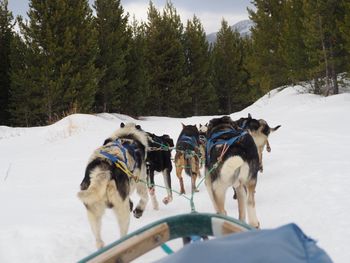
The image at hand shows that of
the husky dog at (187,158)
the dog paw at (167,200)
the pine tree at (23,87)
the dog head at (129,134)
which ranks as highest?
the pine tree at (23,87)

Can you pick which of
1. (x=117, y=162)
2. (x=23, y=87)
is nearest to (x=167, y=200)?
(x=117, y=162)

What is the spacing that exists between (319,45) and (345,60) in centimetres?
153

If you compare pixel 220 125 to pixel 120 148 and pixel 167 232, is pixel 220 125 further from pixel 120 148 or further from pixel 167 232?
pixel 167 232

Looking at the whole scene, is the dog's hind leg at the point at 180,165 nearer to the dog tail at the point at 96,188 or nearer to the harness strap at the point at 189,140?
the harness strap at the point at 189,140

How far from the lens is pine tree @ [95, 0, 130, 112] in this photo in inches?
907

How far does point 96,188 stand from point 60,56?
57.1 ft

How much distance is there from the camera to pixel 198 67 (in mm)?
30141

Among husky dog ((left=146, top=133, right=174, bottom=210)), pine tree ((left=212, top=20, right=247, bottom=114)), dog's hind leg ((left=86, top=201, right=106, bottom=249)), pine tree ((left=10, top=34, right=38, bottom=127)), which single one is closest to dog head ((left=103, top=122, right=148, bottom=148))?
husky dog ((left=146, top=133, right=174, bottom=210))

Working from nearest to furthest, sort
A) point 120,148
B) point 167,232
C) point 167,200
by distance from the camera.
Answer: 1. point 167,232
2. point 120,148
3. point 167,200

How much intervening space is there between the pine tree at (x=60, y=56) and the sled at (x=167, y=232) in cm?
1743

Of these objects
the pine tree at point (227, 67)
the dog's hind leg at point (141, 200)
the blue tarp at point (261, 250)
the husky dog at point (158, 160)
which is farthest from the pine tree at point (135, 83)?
the blue tarp at point (261, 250)

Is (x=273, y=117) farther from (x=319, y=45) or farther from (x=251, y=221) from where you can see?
(x=251, y=221)

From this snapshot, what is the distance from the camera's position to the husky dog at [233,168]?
3.92 meters

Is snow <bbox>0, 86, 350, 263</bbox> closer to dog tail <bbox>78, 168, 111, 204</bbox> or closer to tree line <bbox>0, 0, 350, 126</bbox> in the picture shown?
dog tail <bbox>78, 168, 111, 204</bbox>
